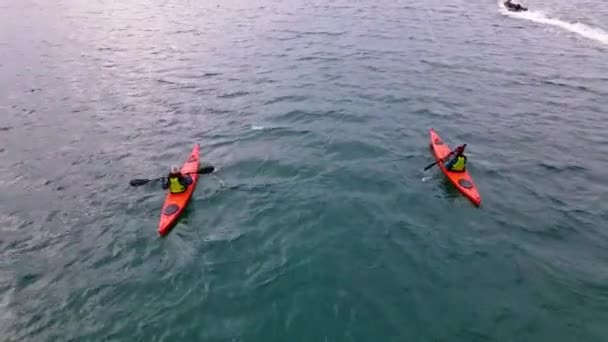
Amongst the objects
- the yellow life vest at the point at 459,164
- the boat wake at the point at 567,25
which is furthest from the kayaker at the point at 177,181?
the boat wake at the point at 567,25

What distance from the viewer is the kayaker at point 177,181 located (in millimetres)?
20391

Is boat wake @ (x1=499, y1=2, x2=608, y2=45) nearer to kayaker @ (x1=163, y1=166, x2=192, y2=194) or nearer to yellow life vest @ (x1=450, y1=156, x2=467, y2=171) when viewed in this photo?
yellow life vest @ (x1=450, y1=156, x2=467, y2=171)

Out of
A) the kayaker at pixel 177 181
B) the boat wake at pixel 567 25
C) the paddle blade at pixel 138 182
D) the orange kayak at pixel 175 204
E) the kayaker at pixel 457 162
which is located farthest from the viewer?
the boat wake at pixel 567 25

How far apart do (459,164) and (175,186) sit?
1349 centimetres

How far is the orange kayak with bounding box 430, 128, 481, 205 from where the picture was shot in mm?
20489

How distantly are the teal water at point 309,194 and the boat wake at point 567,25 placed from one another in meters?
1.25

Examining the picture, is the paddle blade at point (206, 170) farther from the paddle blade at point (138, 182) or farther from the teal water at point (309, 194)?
the paddle blade at point (138, 182)

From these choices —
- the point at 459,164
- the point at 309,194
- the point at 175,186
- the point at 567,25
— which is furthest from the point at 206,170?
the point at 567,25

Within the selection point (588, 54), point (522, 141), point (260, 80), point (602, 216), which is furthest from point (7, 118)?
point (588, 54)

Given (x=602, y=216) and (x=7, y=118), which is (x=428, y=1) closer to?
(x=602, y=216)

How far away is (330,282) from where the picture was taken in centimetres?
1675

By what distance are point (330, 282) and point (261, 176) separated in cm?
788

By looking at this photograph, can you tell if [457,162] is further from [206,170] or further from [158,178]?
[158,178]

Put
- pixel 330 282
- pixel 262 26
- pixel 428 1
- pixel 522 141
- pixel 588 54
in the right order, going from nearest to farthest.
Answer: pixel 330 282
pixel 522 141
pixel 588 54
pixel 262 26
pixel 428 1
